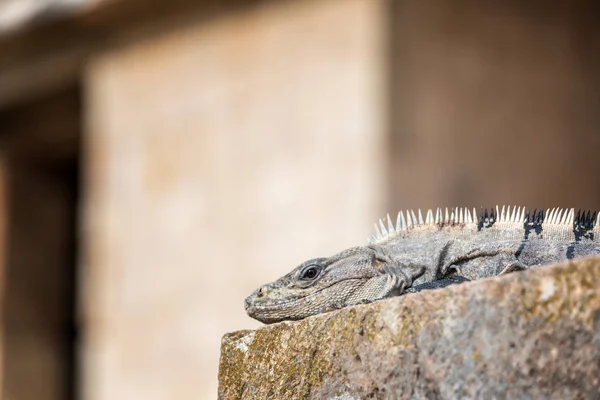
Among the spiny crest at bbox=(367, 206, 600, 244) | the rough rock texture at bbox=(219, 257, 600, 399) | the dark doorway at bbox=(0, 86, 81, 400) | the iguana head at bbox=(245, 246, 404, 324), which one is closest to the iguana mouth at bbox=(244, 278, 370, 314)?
the iguana head at bbox=(245, 246, 404, 324)

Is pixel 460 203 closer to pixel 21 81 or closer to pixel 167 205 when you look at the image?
pixel 167 205

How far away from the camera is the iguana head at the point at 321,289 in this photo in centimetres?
333

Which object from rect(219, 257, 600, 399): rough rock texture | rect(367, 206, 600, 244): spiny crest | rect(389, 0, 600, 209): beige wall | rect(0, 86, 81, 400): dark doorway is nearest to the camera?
rect(219, 257, 600, 399): rough rock texture

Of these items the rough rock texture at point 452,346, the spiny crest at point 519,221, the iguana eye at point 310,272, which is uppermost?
the spiny crest at point 519,221

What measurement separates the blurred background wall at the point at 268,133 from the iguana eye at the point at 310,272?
5.59 m

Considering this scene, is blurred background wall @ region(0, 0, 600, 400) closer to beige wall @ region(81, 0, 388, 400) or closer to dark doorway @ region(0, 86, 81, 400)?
beige wall @ region(81, 0, 388, 400)

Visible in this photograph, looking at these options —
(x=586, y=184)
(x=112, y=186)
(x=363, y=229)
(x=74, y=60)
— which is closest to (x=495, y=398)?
(x=363, y=229)

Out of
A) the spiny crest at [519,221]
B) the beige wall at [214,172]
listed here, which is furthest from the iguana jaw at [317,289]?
the beige wall at [214,172]

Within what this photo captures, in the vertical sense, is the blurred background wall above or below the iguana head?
above

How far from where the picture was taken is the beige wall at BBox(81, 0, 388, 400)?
9.39 m

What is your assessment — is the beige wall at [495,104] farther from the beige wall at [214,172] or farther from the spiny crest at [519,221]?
the spiny crest at [519,221]

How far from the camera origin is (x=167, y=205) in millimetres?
10922

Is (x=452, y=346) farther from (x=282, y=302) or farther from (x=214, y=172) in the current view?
(x=214, y=172)

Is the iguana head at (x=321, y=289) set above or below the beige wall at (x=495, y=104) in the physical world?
below
